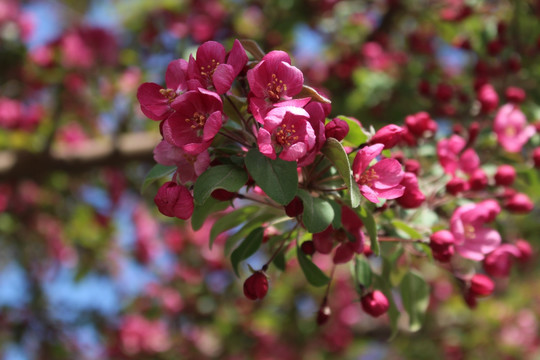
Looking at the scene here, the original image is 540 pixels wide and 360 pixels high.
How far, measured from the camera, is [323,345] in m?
4.75

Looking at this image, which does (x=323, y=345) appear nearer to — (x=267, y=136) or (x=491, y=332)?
(x=491, y=332)

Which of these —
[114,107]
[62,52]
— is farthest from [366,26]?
[62,52]

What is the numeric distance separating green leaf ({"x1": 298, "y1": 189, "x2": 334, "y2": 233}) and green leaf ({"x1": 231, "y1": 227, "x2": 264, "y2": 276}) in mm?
251

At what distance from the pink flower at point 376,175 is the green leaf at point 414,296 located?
0.52 meters

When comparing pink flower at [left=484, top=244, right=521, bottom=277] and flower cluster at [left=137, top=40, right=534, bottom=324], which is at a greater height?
flower cluster at [left=137, top=40, right=534, bottom=324]

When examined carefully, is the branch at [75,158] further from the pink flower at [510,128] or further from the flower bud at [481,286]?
the flower bud at [481,286]

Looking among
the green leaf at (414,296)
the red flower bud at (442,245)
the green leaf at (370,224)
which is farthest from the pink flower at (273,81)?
the green leaf at (414,296)

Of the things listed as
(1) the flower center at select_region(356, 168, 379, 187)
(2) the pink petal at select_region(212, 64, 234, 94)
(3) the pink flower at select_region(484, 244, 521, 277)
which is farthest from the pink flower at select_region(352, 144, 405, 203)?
(3) the pink flower at select_region(484, 244, 521, 277)

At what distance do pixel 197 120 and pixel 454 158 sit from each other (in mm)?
1001

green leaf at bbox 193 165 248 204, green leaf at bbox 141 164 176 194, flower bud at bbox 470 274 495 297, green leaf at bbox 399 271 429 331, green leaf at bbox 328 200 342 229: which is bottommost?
green leaf at bbox 399 271 429 331

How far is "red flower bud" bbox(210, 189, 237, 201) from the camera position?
4.31 ft

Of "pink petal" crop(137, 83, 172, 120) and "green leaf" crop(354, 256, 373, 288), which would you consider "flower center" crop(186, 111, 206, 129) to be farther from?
"green leaf" crop(354, 256, 373, 288)

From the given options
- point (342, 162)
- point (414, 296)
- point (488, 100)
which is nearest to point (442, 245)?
point (414, 296)

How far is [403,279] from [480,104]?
0.95 metres
